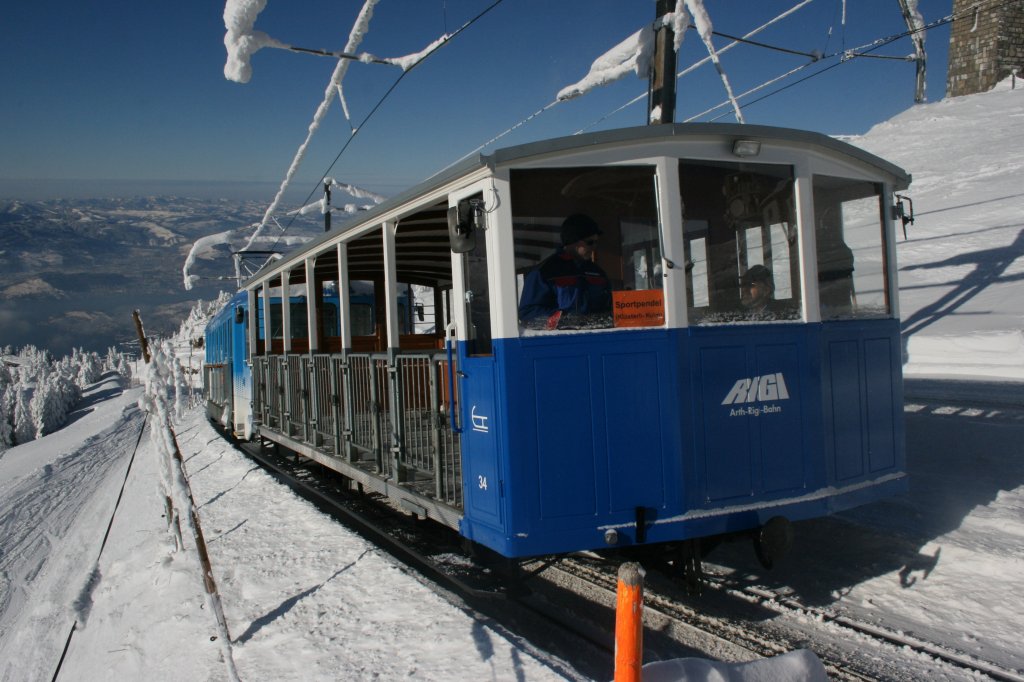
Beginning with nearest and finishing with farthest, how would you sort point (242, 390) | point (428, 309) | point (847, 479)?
point (847, 479) → point (428, 309) → point (242, 390)

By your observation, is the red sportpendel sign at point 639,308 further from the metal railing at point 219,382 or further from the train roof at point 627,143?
the metal railing at point 219,382

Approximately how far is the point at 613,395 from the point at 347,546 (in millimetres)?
3068

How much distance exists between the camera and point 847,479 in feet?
16.5

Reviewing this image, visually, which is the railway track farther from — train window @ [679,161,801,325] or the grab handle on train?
train window @ [679,161,801,325]

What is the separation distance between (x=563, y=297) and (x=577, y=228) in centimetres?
44

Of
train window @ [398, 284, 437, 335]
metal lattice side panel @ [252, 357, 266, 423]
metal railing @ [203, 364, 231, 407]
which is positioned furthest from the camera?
metal railing @ [203, 364, 231, 407]

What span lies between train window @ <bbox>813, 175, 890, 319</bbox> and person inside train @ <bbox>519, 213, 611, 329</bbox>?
1583 mm

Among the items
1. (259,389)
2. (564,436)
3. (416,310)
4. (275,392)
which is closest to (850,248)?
(564,436)

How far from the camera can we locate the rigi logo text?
4.56 meters

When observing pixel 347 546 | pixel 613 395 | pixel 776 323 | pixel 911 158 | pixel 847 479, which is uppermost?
pixel 911 158

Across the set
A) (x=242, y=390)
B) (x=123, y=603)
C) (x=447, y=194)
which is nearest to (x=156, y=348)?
(x=123, y=603)

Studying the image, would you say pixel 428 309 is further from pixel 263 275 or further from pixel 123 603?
pixel 123 603

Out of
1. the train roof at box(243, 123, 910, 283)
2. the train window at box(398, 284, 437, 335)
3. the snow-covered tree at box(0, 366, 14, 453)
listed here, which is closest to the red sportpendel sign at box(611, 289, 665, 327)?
the train roof at box(243, 123, 910, 283)

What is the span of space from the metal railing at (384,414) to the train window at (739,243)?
1.79 meters
